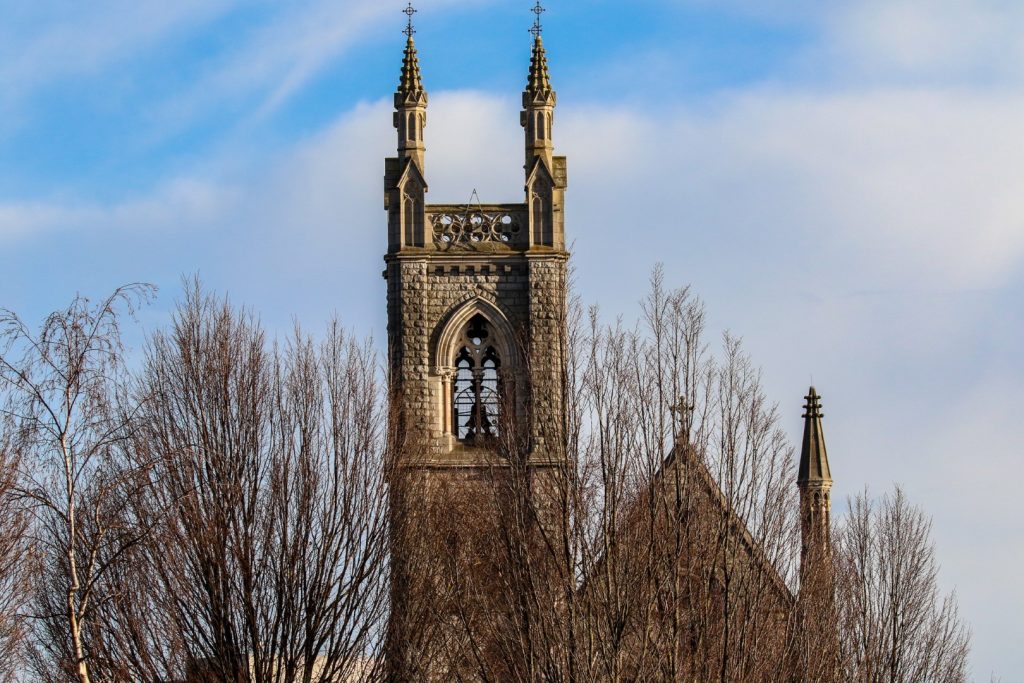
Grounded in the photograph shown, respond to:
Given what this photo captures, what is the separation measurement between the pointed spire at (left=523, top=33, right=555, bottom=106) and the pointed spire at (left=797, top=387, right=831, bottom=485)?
9.45 metres

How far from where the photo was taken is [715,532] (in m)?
32.8

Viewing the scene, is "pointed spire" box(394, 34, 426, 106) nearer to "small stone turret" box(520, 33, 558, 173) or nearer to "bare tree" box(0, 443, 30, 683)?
"small stone turret" box(520, 33, 558, 173)

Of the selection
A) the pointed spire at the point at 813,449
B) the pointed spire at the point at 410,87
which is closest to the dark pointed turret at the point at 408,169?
the pointed spire at the point at 410,87

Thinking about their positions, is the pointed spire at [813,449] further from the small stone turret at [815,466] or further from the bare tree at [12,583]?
the bare tree at [12,583]

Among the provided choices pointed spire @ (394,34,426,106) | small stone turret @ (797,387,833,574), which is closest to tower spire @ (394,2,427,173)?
pointed spire @ (394,34,426,106)

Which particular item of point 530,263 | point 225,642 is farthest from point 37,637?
point 530,263

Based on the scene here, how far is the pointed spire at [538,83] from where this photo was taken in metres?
54.2

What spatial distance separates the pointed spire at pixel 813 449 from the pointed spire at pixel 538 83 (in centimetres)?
945

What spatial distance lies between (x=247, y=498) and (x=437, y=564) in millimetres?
4790

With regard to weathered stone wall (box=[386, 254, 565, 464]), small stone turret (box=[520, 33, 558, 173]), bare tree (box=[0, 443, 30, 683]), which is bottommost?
bare tree (box=[0, 443, 30, 683])

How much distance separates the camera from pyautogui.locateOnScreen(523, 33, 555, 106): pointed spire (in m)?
54.2

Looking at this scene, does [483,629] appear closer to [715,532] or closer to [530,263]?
[715,532]

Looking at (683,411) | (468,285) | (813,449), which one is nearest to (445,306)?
(468,285)

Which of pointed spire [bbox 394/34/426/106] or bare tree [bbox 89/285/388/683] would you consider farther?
pointed spire [bbox 394/34/426/106]
